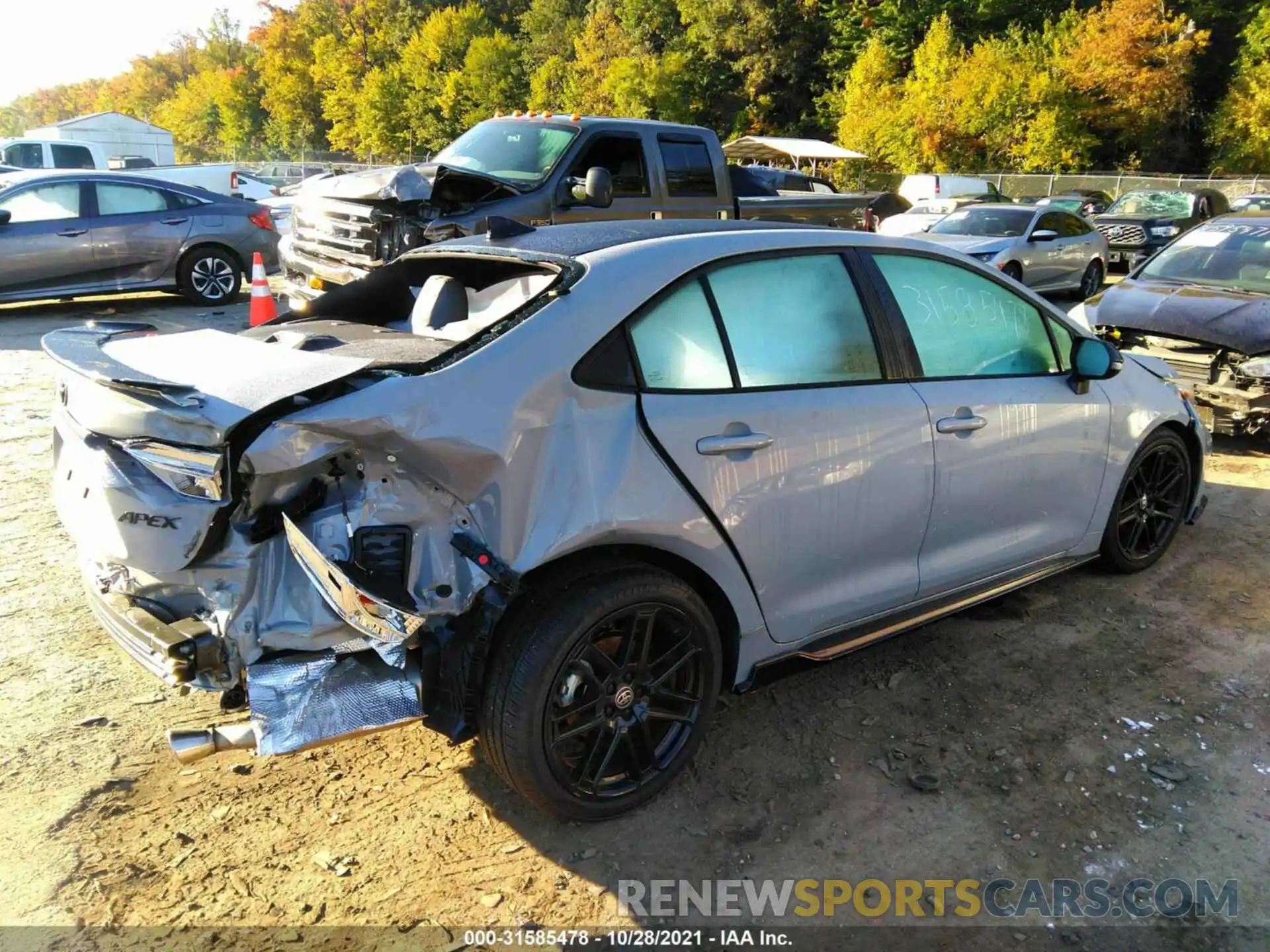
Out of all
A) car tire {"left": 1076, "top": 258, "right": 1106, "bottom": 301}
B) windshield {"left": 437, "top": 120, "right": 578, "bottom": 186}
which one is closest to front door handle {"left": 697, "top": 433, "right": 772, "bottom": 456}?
windshield {"left": 437, "top": 120, "right": 578, "bottom": 186}

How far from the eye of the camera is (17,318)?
34.3ft

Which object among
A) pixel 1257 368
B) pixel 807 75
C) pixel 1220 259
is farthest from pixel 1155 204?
pixel 807 75

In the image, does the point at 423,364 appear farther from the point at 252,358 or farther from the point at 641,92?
the point at 641,92

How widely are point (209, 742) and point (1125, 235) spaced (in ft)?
61.8

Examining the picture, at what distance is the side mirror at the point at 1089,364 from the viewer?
3.70 metres

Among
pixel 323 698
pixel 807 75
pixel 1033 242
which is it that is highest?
pixel 807 75

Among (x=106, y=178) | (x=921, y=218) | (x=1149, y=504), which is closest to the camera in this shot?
(x=1149, y=504)

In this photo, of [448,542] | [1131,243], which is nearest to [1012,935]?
[448,542]

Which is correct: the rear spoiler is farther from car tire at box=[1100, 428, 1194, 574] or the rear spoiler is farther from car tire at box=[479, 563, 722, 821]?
car tire at box=[1100, 428, 1194, 574]

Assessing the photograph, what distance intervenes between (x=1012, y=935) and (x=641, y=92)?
53201 millimetres

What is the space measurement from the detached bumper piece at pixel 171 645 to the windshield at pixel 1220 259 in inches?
292

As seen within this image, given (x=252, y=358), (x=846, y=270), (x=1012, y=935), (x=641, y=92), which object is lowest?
(x=1012, y=935)

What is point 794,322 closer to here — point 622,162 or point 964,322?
point 964,322

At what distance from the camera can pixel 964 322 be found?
11.5 ft
